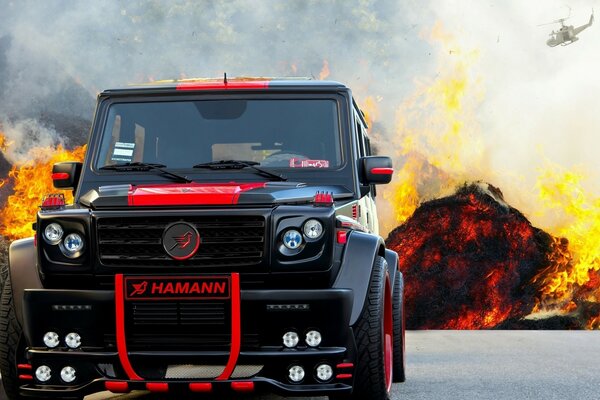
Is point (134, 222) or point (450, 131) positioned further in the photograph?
point (450, 131)

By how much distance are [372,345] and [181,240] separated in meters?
1.35

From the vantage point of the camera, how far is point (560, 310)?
1451 inches

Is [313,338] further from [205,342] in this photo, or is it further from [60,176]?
[60,176]

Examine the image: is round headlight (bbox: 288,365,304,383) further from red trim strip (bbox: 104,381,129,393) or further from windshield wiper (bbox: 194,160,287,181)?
windshield wiper (bbox: 194,160,287,181)

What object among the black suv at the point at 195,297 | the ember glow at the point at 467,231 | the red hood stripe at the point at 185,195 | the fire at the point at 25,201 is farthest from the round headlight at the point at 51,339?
the ember glow at the point at 467,231

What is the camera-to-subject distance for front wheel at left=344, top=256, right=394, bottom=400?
695 cm

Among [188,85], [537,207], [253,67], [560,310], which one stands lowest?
[560,310]

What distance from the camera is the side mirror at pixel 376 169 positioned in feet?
25.6

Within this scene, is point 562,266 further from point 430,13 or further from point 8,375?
point 8,375

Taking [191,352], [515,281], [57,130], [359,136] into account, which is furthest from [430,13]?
[191,352]

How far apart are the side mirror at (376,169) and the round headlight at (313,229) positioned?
3.70 feet

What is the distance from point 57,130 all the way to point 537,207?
16.1 meters

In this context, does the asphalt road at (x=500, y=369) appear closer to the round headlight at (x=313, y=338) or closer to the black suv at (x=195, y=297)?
the black suv at (x=195, y=297)

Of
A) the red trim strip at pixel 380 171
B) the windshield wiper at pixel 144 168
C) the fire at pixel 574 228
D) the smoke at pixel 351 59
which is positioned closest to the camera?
the windshield wiper at pixel 144 168
